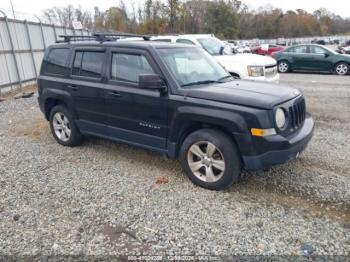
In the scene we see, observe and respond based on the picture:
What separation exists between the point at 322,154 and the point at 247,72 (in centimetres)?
352

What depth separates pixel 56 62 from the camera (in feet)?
17.8

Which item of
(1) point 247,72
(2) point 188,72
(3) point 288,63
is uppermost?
(2) point 188,72

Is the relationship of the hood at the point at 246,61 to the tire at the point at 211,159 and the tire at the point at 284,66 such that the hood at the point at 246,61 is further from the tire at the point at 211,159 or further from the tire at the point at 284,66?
the tire at the point at 284,66

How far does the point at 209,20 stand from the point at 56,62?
65.1 m

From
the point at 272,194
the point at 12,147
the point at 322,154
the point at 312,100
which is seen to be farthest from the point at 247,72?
the point at 12,147

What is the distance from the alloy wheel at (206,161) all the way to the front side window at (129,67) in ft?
3.93

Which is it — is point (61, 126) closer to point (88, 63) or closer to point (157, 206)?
point (88, 63)

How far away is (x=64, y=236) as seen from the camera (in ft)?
10.2

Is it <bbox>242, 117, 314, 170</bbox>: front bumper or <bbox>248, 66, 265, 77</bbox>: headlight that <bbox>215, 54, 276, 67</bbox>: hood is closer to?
<bbox>248, 66, 265, 77</bbox>: headlight

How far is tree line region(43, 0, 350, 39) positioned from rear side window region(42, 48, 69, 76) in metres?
16.5

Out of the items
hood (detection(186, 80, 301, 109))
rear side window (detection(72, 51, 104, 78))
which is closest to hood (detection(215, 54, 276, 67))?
hood (detection(186, 80, 301, 109))

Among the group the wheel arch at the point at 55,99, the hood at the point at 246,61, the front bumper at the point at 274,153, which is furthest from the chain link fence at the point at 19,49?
the front bumper at the point at 274,153

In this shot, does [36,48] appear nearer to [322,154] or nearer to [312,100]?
[312,100]

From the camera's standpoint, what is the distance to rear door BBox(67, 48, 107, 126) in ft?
15.5
